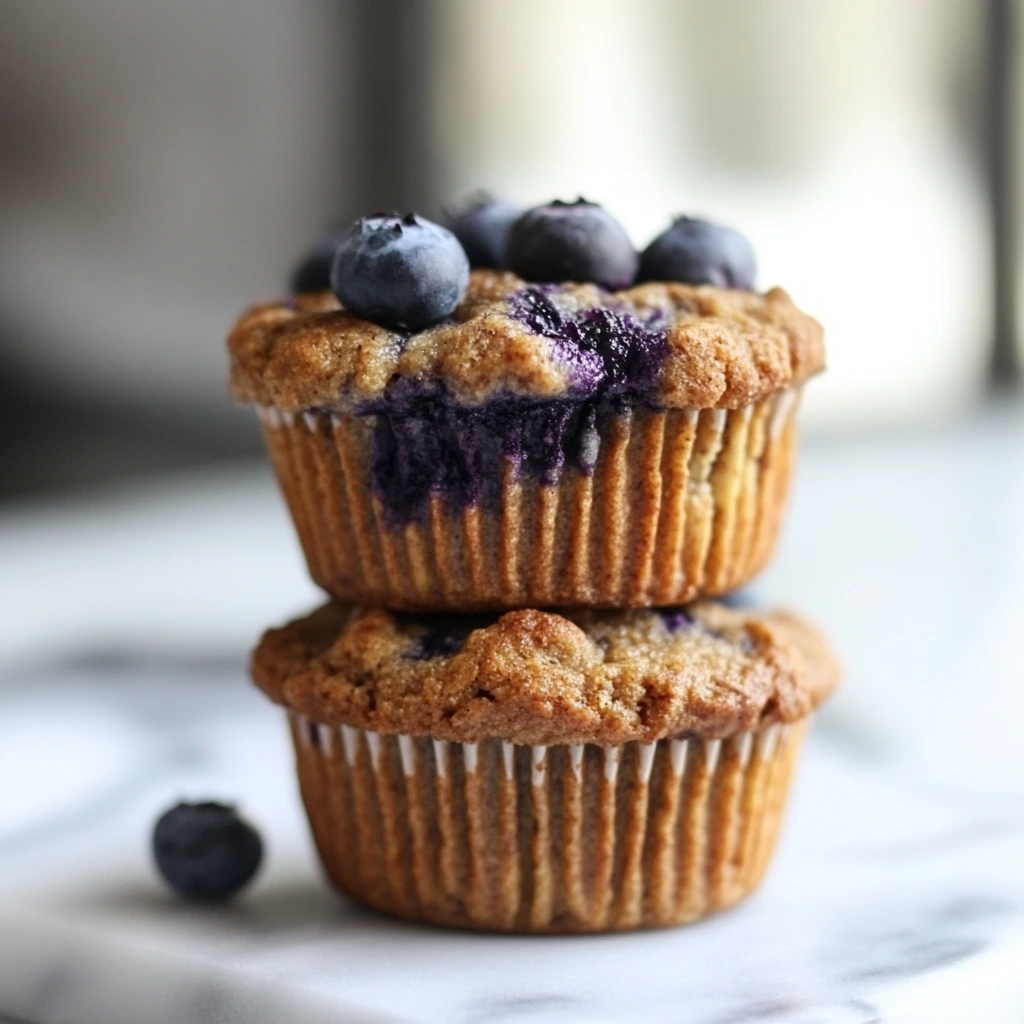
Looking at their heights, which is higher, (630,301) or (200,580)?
(630,301)

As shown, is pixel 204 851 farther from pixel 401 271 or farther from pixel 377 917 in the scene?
pixel 401 271

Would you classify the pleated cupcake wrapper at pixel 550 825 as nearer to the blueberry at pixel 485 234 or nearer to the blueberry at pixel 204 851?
the blueberry at pixel 204 851

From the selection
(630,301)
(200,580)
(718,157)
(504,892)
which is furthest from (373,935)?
(718,157)

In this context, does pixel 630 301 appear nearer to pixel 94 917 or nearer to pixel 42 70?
pixel 94 917

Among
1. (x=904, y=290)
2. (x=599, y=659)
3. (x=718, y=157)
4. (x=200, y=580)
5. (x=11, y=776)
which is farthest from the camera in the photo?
(x=904, y=290)

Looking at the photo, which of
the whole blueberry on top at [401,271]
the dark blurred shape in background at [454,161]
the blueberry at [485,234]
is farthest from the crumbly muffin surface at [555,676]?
the dark blurred shape in background at [454,161]

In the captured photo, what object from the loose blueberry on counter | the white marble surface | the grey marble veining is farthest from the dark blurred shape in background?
the loose blueberry on counter
